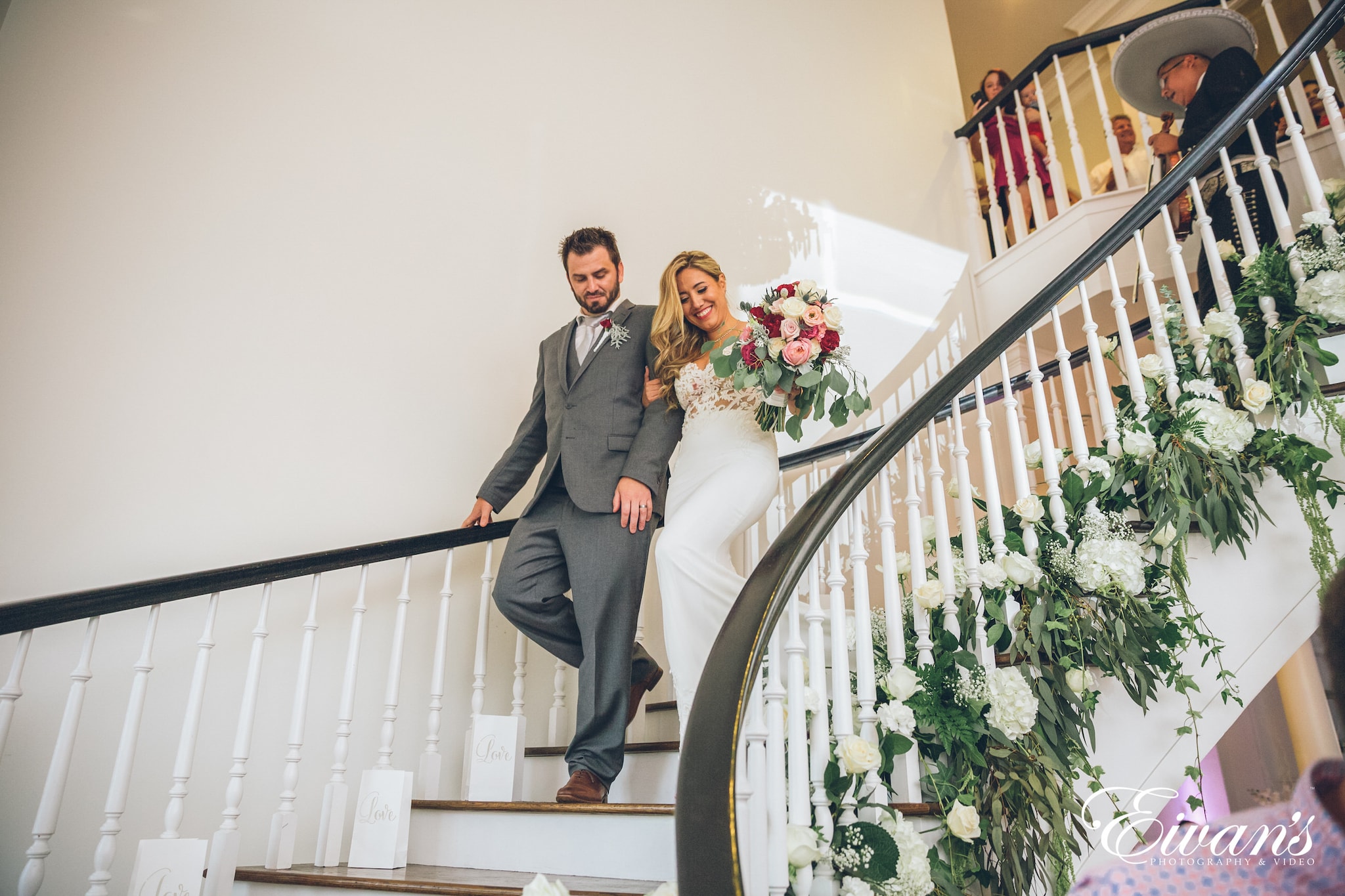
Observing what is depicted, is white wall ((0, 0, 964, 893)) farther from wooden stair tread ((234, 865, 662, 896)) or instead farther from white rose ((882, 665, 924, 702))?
white rose ((882, 665, 924, 702))

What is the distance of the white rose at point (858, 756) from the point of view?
153 centimetres

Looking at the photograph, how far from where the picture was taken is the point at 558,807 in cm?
188

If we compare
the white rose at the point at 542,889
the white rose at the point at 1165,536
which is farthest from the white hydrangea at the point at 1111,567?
the white rose at the point at 542,889

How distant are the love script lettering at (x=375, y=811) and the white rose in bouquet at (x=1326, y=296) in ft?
8.55

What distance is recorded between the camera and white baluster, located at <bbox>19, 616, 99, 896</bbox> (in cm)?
167

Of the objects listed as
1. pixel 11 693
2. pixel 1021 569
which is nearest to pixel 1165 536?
pixel 1021 569

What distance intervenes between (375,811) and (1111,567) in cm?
183

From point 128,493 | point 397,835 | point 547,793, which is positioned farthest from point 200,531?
point 547,793

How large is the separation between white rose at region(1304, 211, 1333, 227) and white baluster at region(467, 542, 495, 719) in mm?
2490

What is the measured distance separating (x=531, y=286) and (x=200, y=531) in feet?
4.95

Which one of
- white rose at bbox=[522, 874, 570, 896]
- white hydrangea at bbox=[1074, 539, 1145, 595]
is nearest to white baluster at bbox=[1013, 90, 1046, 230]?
white hydrangea at bbox=[1074, 539, 1145, 595]

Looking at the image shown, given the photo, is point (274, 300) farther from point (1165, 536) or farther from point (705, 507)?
point (1165, 536)

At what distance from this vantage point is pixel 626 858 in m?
1.78

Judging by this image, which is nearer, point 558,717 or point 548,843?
point 548,843
